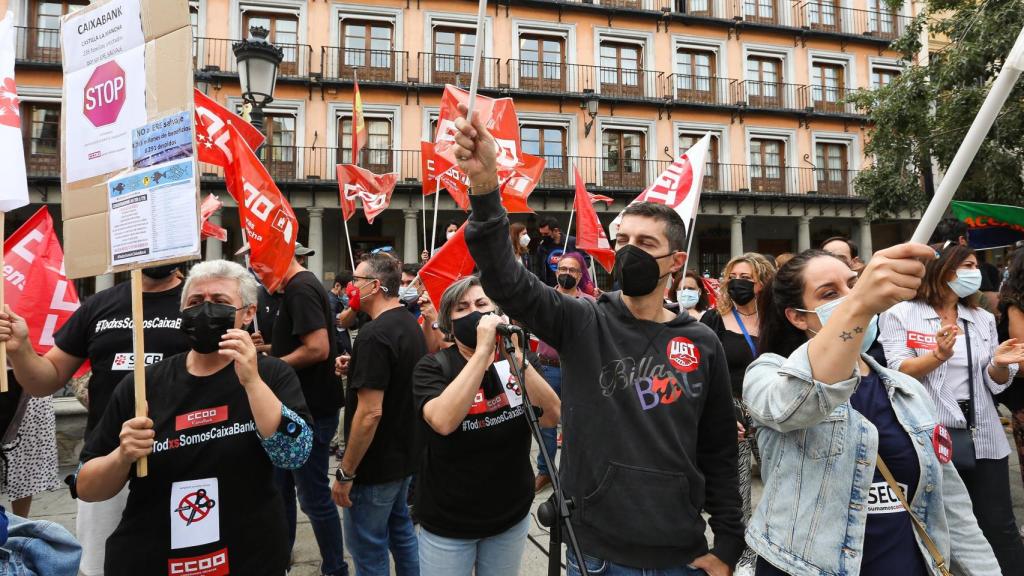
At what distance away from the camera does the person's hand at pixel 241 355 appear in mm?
1943

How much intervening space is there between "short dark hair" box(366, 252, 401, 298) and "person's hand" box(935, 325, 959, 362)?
2.87m

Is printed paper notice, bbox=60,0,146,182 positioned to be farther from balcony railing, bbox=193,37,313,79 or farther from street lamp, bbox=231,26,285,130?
balcony railing, bbox=193,37,313,79

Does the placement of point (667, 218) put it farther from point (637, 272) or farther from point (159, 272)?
point (159, 272)

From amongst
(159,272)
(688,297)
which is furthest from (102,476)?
(688,297)

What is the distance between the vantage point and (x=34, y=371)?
256 centimetres

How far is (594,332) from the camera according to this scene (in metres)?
1.95

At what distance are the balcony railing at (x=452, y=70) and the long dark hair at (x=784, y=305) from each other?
1755cm

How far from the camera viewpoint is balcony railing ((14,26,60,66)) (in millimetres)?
16031

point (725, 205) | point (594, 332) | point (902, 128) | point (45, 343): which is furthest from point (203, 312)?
point (725, 205)

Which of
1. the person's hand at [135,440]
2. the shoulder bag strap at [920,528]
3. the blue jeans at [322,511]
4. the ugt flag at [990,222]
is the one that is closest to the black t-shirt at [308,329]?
the blue jeans at [322,511]

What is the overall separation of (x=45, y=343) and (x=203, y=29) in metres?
17.3

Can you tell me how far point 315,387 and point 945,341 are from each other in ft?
11.7

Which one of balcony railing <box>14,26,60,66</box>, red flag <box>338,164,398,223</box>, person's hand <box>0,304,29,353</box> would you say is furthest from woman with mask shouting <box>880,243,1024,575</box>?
balcony railing <box>14,26,60,66</box>

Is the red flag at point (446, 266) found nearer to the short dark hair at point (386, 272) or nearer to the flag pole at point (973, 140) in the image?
the short dark hair at point (386, 272)
